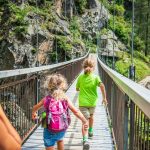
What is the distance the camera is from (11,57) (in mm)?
36281

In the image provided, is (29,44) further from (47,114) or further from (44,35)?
(47,114)

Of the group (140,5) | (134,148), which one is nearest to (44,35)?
(134,148)

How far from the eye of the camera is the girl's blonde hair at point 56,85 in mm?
4277

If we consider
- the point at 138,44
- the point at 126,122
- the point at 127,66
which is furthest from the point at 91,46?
the point at 126,122

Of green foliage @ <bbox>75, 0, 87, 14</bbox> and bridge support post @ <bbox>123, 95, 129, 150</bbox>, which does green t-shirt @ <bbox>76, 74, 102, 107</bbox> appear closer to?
bridge support post @ <bbox>123, 95, 129, 150</bbox>

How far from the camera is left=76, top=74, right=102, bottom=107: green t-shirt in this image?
6637 millimetres

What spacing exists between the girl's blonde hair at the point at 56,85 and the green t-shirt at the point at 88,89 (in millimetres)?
2197

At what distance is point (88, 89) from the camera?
6.68 metres

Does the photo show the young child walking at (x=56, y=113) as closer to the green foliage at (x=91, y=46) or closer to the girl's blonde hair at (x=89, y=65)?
the girl's blonde hair at (x=89, y=65)

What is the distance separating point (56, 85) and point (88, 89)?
242 centimetres

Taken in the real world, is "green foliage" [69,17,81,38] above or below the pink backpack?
above

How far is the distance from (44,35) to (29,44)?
5.32 ft

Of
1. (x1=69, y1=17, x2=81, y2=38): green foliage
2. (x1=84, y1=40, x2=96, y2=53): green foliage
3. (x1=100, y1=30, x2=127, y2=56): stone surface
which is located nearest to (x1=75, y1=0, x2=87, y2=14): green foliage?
(x1=69, y1=17, x2=81, y2=38): green foliage

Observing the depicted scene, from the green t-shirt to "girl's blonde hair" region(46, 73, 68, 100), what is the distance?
2.20 meters
